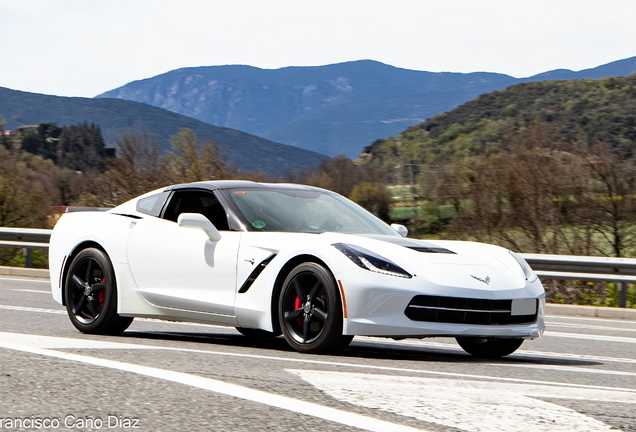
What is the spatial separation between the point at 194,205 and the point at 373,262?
2099 millimetres

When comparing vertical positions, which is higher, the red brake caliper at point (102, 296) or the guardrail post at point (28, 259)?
the red brake caliper at point (102, 296)

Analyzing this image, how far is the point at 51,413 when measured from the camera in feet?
11.6

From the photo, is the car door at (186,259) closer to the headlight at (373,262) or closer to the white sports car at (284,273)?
the white sports car at (284,273)

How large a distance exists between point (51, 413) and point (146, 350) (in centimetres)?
209

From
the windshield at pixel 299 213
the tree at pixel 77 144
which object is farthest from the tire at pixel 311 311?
the tree at pixel 77 144

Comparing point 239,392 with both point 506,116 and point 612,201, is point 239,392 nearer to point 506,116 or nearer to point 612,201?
point 612,201

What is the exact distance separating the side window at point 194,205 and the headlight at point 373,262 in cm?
156

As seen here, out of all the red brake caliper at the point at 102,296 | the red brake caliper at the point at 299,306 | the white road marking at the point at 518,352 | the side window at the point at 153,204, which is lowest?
the white road marking at the point at 518,352

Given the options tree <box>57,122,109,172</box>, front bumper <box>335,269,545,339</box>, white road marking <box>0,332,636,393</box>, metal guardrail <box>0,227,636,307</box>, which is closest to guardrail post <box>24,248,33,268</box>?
metal guardrail <box>0,227,636,307</box>

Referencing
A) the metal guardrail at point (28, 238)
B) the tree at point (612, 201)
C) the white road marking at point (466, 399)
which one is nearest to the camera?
the white road marking at point (466, 399)

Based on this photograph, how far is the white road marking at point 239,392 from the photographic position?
3.44 metres

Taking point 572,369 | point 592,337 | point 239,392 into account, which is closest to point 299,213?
point 572,369

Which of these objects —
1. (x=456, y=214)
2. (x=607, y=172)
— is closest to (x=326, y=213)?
(x=607, y=172)

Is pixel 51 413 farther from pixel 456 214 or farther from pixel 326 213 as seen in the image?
pixel 456 214
